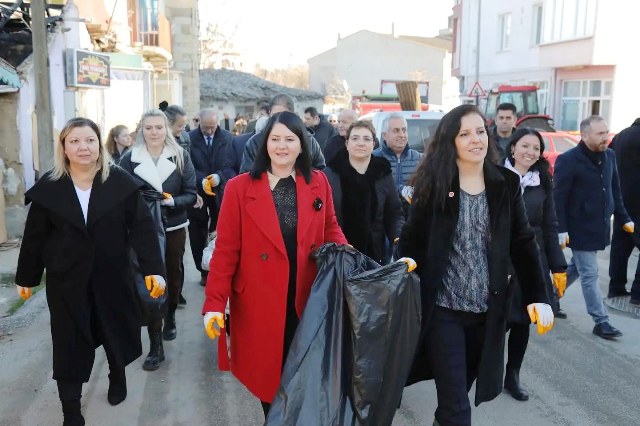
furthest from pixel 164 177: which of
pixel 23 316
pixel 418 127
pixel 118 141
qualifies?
pixel 418 127

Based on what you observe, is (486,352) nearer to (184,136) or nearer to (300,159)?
(300,159)

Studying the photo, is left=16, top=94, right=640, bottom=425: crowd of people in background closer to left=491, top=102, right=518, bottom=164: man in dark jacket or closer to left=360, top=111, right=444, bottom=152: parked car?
left=491, top=102, right=518, bottom=164: man in dark jacket

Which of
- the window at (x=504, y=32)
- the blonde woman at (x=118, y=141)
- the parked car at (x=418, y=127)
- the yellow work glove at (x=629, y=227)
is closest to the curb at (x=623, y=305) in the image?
the yellow work glove at (x=629, y=227)

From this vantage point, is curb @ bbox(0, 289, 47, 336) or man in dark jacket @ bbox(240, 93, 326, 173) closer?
man in dark jacket @ bbox(240, 93, 326, 173)

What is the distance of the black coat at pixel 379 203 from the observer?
200 inches

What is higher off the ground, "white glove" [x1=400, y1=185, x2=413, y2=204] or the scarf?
the scarf

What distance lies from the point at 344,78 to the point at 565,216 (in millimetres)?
58675

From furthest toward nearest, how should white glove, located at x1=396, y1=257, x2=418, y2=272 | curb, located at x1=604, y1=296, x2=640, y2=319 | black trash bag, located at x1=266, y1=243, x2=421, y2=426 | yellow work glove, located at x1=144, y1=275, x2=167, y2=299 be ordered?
curb, located at x1=604, y1=296, x2=640, y2=319 → yellow work glove, located at x1=144, y1=275, x2=167, y2=299 → white glove, located at x1=396, y1=257, x2=418, y2=272 → black trash bag, located at x1=266, y1=243, x2=421, y2=426

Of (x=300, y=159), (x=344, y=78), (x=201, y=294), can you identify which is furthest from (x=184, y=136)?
(x=344, y=78)

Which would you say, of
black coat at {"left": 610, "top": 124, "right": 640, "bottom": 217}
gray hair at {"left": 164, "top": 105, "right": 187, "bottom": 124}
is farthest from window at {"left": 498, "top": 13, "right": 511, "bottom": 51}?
gray hair at {"left": 164, "top": 105, "right": 187, "bottom": 124}

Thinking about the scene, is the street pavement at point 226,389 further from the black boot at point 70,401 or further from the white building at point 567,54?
the white building at point 567,54

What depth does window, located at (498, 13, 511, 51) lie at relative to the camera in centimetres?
3219

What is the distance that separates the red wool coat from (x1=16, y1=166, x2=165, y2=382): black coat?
2.95ft

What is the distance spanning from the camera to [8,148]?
9.87 metres
